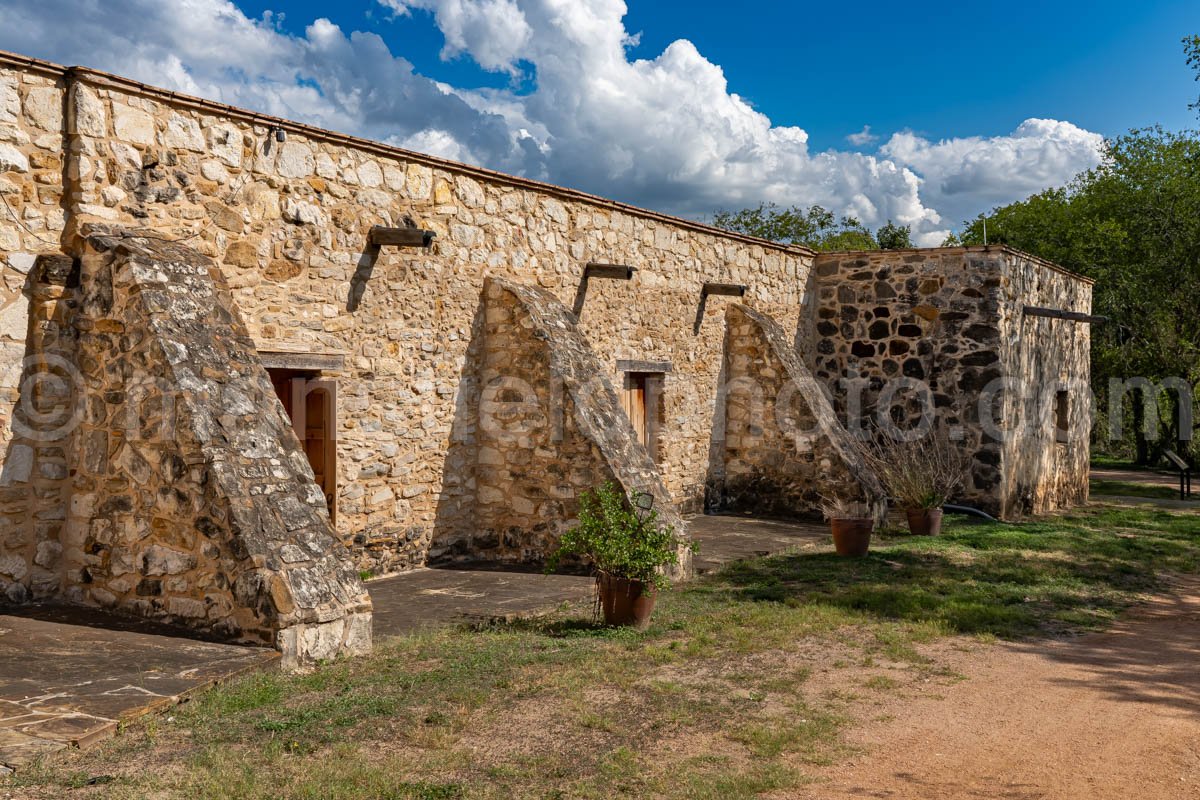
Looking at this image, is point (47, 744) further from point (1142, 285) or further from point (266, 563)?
point (1142, 285)

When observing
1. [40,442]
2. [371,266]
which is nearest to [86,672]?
[40,442]

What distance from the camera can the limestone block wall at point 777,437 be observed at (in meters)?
11.4

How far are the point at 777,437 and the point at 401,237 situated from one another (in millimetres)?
5951

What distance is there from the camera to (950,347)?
12.7m

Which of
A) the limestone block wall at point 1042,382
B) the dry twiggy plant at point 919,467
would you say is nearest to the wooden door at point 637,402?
the dry twiggy plant at point 919,467

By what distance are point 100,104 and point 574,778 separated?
5.05m

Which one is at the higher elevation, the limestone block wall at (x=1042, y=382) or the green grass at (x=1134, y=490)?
the limestone block wall at (x=1042, y=382)

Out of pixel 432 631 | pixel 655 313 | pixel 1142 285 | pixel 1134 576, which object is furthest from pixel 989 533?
pixel 1142 285

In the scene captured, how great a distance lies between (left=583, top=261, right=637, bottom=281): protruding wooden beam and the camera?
32.1ft

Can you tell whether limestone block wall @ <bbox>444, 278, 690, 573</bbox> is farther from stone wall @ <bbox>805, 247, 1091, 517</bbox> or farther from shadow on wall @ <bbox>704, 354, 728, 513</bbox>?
stone wall @ <bbox>805, 247, 1091, 517</bbox>

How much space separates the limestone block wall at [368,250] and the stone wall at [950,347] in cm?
389

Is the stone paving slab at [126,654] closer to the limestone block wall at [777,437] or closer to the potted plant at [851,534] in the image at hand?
the potted plant at [851,534]

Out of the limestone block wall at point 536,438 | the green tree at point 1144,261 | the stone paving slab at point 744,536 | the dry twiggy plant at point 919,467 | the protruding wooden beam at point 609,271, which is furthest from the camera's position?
the green tree at point 1144,261

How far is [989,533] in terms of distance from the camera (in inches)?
436
